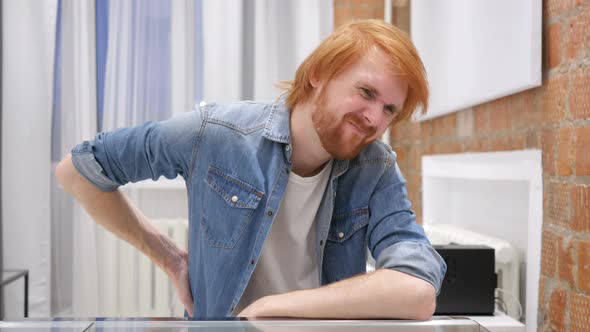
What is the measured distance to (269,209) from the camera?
1.12 metres

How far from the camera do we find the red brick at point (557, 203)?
1.39 meters

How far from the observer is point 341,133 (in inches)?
40.9

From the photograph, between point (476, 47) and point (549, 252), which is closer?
point (549, 252)

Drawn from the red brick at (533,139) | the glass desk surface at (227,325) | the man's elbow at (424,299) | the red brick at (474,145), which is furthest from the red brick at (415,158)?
the glass desk surface at (227,325)

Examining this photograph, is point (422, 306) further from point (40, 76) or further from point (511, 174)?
point (40, 76)

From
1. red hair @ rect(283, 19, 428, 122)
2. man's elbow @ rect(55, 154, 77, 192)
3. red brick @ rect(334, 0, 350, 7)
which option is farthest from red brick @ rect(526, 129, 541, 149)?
red brick @ rect(334, 0, 350, 7)

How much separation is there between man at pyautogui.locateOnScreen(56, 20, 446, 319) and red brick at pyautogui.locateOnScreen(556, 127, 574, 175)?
51cm

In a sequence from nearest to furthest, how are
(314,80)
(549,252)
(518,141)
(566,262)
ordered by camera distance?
(314,80) < (566,262) < (549,252) < (518,141)

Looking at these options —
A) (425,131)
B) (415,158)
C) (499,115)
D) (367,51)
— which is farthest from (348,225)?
(415,158)

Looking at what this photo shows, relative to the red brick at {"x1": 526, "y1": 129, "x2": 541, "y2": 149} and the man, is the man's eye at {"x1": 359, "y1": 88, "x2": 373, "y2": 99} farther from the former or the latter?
the red brick at {"x1": 526, "y1": 129, "x2": 541, "y2": 149}

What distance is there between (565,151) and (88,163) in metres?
1.11

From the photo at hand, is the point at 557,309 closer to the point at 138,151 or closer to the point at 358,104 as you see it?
the point at 358,104

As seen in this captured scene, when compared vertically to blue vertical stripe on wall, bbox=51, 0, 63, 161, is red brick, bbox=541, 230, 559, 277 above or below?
below

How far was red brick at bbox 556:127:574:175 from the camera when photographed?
4.47 ft
